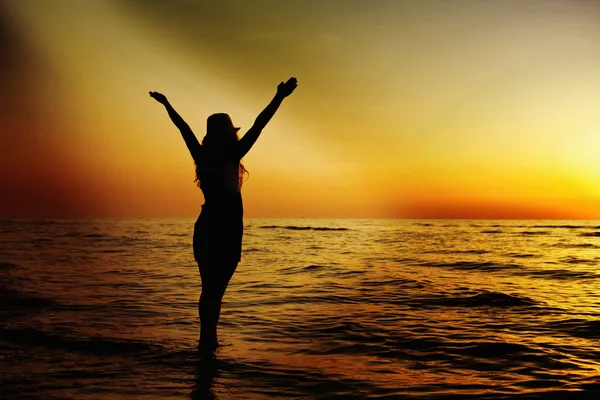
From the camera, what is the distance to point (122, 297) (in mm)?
10172

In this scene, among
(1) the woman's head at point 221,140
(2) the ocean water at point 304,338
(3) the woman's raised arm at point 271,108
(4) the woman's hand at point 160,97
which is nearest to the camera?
(2) the ocean water at point 304,338

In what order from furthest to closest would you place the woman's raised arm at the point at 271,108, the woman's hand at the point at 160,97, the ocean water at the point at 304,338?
the woman's hand at the point at 160,97 < the woman's raised arm at the point at 271,108 < the ocean water at the point at 304,338

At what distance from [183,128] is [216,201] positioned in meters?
0.86

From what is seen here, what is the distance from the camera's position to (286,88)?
511cm

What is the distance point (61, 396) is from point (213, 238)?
2019 mm

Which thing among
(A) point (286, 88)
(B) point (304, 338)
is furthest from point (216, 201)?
(B) point (304, 338)

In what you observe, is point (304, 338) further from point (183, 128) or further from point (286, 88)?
point (286, 88)

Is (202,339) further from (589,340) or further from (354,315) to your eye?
(589,340)

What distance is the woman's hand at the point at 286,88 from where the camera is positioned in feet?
16.7

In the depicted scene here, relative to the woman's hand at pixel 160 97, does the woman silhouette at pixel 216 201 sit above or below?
below

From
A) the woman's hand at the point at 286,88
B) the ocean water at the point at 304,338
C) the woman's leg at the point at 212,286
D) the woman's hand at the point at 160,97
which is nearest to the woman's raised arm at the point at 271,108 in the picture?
the woman's hand at the point at 286,88

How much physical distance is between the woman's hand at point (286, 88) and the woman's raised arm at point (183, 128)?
113 centimetres

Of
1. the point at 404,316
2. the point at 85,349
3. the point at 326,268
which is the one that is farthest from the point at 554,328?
the point at 326,268

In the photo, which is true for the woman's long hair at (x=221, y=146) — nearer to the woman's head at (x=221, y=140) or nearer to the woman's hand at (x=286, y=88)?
the woman's head at (x=221, y=140)
